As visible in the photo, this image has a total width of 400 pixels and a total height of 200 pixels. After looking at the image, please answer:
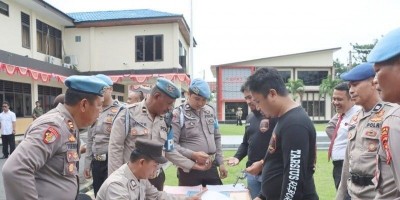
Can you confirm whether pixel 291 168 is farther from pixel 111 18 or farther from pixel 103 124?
pixel 111 18

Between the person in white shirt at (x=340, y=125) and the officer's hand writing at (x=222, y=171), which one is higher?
the person in white shirt at (x=340, y=125)

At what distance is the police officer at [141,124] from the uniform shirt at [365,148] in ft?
4.16

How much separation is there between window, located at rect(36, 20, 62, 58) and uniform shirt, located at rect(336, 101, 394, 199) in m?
16.5

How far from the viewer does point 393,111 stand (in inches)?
58.4

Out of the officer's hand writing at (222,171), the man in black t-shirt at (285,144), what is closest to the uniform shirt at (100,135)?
the officer's hand writing at (222,171)

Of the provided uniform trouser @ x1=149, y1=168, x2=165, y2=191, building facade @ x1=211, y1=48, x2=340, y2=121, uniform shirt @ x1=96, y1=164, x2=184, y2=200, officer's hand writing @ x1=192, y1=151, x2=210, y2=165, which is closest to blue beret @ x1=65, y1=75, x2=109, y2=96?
uniform shirt @ x1=96, y1=164, x2=184, y2=200

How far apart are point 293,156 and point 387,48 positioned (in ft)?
2.71

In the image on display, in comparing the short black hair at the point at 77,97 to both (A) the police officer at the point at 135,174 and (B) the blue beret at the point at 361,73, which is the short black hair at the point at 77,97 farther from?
(B) the blue beret at the point at 361,73

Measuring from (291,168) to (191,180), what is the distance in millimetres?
1766

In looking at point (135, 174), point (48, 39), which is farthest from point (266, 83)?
point (48, 39)

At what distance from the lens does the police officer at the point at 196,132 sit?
3.50 meters

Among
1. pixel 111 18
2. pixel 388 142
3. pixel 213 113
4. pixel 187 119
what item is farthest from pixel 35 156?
pixel 111 18

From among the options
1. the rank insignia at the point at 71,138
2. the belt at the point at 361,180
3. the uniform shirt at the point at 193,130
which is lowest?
the belt at the point at 361,180

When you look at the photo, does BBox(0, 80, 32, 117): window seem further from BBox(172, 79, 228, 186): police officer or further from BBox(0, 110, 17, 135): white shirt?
BBox(172, 79, 228, 186): police officer
